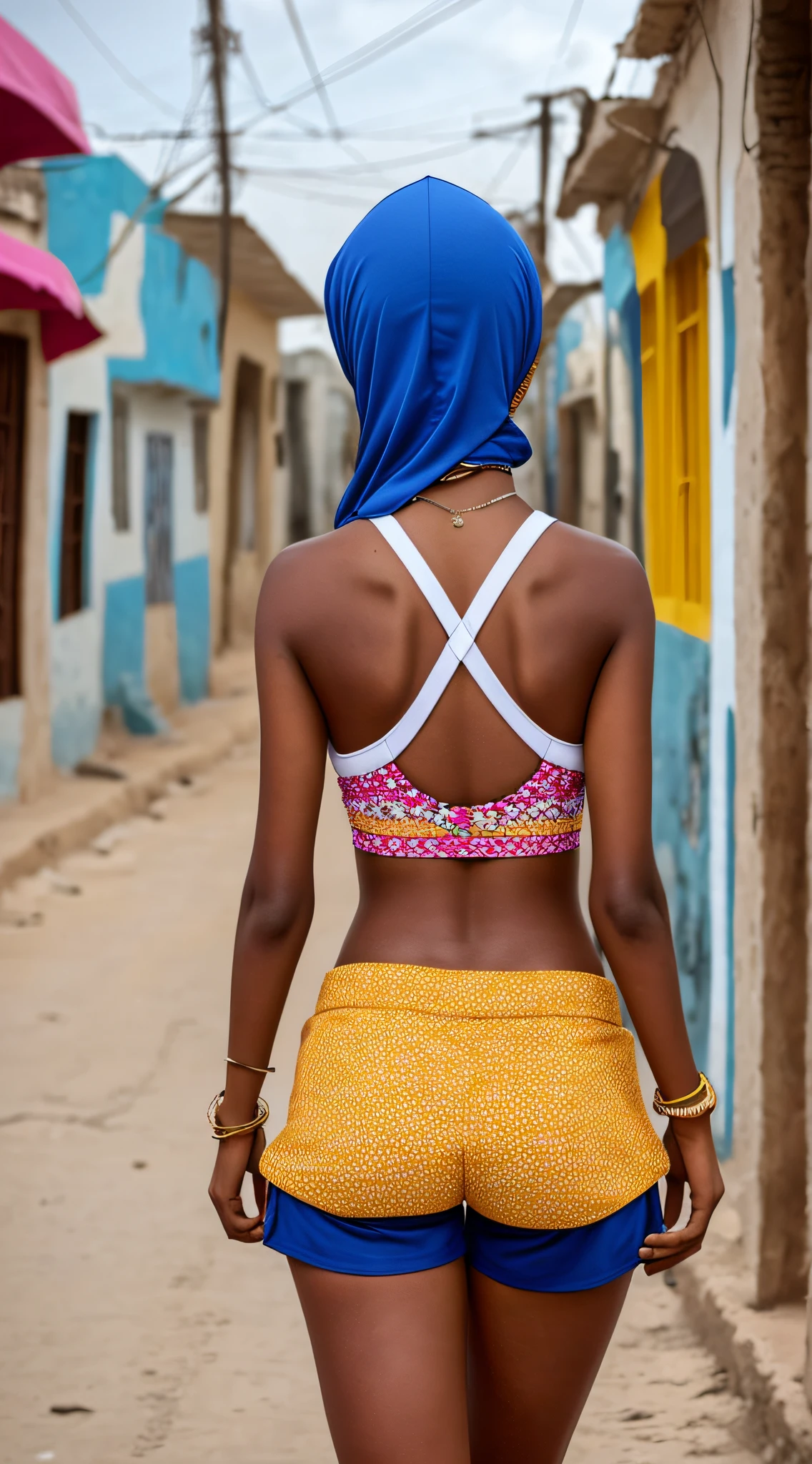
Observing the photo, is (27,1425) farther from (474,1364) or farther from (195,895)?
(195,895)

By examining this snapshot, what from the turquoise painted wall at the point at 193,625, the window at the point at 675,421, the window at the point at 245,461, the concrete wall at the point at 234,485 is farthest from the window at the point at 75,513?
the window at the point at 245,461

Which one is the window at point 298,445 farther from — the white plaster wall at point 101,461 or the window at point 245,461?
the white plaster wall at point 101,461

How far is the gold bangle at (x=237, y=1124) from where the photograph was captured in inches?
66.6

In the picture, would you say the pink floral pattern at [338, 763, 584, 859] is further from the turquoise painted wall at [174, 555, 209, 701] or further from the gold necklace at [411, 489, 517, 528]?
the turquoise painted wall at [174, 555, 209, 701]

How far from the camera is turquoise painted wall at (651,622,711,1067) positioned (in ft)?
14.3

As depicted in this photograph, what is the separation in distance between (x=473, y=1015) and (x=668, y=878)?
11.8ft

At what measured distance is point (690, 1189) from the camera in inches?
63.5

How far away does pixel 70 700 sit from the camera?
11.1 meters

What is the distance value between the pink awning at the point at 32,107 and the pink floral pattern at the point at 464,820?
6.24 meters

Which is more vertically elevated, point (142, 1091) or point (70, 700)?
point (70, 700)

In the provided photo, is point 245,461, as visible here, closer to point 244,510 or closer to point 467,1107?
point 244,510

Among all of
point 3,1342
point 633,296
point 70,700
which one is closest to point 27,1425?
point 3,1342

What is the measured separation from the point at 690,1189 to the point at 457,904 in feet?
1.33

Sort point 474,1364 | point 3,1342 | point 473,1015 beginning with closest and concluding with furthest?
point 473,1015 < point 474,1364 < point 3,1342
